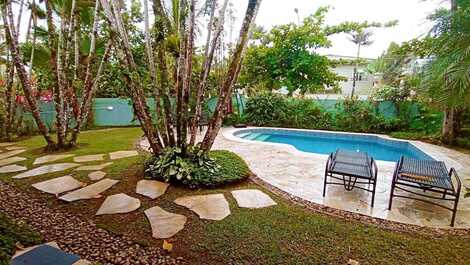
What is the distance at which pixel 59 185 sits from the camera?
3.81 metres

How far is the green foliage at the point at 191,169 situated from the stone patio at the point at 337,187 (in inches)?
28.4

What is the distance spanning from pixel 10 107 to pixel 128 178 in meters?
5.16

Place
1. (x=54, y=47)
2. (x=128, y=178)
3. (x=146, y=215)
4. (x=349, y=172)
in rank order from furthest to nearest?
(x=54, y=47)
(x=128, y=178)
(x=349, y=172)
(x=146, y=215)

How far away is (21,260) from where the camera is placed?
215 centimetres

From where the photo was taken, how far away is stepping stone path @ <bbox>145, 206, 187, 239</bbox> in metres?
2.72

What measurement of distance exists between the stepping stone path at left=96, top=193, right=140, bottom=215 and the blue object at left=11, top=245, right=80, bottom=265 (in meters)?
0.77

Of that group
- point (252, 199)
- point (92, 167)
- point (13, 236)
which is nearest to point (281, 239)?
point (252, 199)

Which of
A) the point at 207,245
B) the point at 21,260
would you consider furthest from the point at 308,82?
the point at 21,260

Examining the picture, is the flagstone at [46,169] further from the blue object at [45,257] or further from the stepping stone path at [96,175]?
the blue object at [45,257]

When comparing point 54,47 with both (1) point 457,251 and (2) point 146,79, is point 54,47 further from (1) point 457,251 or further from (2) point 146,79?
(1) point 457,251

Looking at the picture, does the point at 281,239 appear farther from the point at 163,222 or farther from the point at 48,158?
the point at 48,158

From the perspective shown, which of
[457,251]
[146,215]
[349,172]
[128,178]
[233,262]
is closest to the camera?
[233,262]

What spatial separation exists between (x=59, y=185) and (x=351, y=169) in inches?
167

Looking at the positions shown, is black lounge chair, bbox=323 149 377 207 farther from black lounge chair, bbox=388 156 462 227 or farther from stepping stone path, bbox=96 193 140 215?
stepping stone path, bbox=96 193 140 215
